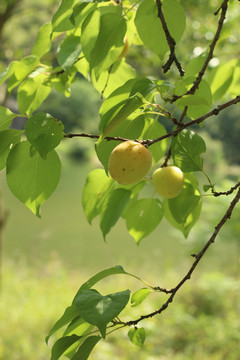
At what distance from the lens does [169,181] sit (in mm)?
400

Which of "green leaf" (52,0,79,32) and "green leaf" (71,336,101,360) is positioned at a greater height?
"green leaf" (52,0,79,32)

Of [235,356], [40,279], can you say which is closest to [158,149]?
[235,356]

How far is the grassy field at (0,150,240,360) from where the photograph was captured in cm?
222

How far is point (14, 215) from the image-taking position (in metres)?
5.34

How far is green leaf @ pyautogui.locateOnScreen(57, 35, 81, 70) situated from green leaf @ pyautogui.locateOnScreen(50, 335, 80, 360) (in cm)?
25

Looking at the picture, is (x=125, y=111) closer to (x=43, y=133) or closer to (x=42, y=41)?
(x=43, y=133)

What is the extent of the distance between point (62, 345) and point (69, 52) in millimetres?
286

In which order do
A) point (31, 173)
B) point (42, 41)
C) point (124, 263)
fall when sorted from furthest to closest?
point (124, 263), point (42, 41), point (31, 173)

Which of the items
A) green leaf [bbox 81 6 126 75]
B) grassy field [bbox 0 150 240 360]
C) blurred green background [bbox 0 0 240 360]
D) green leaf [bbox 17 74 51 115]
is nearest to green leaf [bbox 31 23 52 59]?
green leaf [bbox 17 74 51 115]

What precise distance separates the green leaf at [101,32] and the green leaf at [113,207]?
144 mm

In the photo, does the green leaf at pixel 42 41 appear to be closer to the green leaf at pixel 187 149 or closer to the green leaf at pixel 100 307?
the green leaf at pixel 187 149

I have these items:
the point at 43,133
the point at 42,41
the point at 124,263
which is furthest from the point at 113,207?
the point at 124,263

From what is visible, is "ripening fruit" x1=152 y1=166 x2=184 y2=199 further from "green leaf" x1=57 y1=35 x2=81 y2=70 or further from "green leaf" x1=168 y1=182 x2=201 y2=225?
"green leaf" x1=57 y1=35 x2=81 y2=70

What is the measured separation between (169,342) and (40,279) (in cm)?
137
